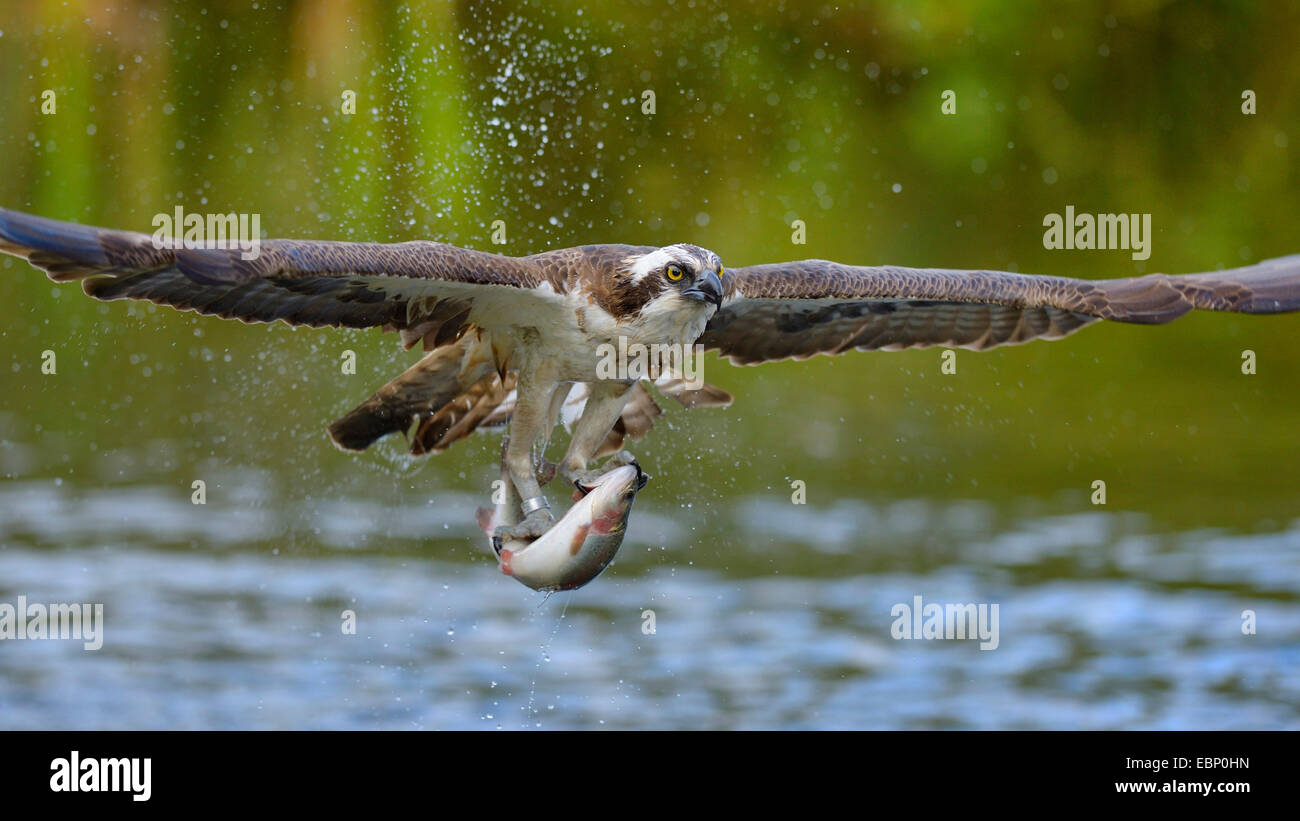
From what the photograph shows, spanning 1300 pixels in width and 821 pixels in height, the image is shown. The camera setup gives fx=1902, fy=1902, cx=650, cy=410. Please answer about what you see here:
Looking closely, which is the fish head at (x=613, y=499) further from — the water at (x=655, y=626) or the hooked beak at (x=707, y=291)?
Result: the water at (x=655, y=626)

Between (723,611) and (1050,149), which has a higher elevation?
(1050,149)

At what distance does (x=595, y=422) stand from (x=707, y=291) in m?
1.34

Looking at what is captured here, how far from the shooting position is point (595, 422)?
37.8 ft

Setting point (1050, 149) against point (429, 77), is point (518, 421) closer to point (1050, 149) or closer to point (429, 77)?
point (429, 77)

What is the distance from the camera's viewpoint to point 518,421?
11.4 m

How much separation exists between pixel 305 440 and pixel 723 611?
574cm

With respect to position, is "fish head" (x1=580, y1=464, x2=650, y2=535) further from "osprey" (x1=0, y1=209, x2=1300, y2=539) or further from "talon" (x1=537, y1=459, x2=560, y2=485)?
"talon" (x1=537, y1=459, x2=560, y2=485)

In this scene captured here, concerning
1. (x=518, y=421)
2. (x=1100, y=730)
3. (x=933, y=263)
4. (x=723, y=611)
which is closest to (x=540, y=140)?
(x=933, y=263)

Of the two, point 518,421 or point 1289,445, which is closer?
point 518,421

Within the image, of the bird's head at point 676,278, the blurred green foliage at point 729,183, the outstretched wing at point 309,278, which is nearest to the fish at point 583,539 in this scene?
the bird's head at point 676,278

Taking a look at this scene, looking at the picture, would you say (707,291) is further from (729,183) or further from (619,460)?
(729,183)

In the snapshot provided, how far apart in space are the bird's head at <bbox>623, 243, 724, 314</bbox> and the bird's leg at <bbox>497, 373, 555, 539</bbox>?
102cm

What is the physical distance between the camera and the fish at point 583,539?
1062cm

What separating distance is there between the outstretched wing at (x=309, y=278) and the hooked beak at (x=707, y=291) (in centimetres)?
78
